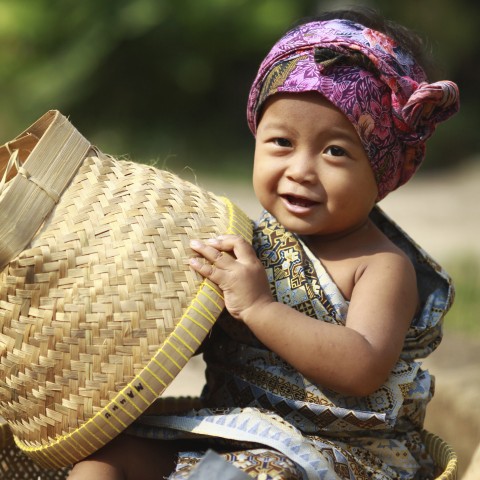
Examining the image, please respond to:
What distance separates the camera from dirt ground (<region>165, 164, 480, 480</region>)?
10.8 ft

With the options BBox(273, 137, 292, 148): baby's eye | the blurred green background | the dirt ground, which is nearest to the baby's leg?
BBox(273, 137, 292, 148): baby's eye

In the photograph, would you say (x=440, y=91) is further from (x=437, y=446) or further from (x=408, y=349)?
(x=437, y=446)

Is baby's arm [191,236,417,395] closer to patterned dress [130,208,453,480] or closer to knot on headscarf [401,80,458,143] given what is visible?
patterned dress [130,208,453,480]

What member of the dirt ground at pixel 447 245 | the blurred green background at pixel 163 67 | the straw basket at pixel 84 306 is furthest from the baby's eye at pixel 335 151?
the blurred green background at pixel 163 67

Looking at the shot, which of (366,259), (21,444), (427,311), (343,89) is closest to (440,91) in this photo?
(343,89)

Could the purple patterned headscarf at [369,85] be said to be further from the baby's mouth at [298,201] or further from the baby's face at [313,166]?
the baby's mouth at [298,201]

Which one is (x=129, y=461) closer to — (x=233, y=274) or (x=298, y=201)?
(x=233, y=274)

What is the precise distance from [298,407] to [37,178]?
862 mm

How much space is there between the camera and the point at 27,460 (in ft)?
9.14

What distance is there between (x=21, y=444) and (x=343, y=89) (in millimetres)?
1211

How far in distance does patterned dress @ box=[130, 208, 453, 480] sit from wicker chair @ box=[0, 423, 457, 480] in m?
0.05

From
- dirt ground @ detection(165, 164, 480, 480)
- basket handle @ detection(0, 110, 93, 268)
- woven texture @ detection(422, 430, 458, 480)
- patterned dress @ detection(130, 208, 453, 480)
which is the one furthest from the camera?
dirt ground @ detection(165, 164, 480, 480)

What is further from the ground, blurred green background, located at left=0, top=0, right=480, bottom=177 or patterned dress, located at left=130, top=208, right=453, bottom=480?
blurred green background, located at left=0, top=0, right=480, bottom=177

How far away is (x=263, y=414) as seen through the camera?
219cm
